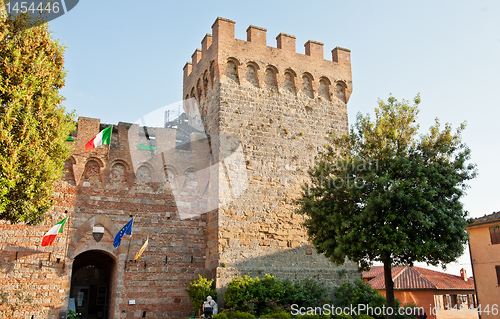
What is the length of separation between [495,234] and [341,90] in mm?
11047

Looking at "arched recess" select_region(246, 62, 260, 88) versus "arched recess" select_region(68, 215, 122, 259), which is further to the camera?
"arched recess" select_region(246, 62, 260, 88)

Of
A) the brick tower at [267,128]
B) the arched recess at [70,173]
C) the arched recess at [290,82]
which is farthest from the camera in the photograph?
the arched recess at [290,82]

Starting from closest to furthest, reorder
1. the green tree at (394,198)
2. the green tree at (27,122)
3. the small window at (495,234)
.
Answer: the green tree at (27,122) → the green tree at (394,198) → the small window at (495,234)

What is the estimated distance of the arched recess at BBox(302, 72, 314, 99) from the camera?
15.8m

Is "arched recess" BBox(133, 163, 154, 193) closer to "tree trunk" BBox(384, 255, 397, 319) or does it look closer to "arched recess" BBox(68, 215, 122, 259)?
"arched recess" BBox(68, 215, 122, 259)

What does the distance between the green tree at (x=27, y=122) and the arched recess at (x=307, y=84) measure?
9.07 metres

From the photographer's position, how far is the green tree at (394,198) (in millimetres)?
10328

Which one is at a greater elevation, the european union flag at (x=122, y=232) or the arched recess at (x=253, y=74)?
the arched recess at (x=253, y=74)

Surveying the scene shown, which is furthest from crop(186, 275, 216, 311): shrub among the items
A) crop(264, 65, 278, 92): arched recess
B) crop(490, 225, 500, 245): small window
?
crop(490, 225, 500, 245): small window

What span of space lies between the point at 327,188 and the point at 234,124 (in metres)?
4.21

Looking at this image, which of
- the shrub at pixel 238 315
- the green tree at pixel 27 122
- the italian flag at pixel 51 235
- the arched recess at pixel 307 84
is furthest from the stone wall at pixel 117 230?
the arched recess at pixel 307 84

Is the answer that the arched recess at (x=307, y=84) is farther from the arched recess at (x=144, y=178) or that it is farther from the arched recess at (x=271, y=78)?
the arched recess at (x=144, y=178)

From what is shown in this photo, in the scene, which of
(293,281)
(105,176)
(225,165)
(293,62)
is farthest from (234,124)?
(293,281)

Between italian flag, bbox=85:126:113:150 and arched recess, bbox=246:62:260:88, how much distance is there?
208 inches
